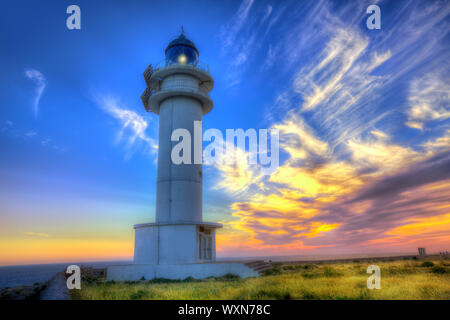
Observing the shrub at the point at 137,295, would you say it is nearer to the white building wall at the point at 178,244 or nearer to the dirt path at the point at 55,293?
the dirt path at the point at 55,293

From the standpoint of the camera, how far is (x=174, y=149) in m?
20.8

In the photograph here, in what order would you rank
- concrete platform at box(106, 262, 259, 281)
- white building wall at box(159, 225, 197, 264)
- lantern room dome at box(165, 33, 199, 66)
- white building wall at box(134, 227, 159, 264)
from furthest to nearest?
lantern room dome at box(165, 33, 199, 66)
white building wall at box(134, 227, 159, 264)
white building wall at box(159, 225, 197, 264)
concrete platform at box(106, 262, 259, 281)

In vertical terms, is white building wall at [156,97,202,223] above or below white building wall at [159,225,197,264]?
above

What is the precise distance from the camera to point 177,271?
1700cm

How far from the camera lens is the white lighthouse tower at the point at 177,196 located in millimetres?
17703

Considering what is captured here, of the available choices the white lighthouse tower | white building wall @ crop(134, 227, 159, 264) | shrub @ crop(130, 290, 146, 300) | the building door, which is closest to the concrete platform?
the white lighthouse tower

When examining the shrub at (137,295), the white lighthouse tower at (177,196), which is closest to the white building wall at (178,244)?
the white lighthouse tower at (177,196)

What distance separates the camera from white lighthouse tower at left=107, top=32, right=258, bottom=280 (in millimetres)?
17703

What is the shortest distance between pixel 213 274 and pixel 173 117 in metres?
11.2

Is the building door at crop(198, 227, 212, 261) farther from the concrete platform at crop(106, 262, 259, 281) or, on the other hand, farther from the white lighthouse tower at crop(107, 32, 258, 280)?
the concrete platform at crop(106, 262, 259, 281)

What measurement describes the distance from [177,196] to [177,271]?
497 centimetres

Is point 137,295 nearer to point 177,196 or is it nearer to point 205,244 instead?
point 177,196
